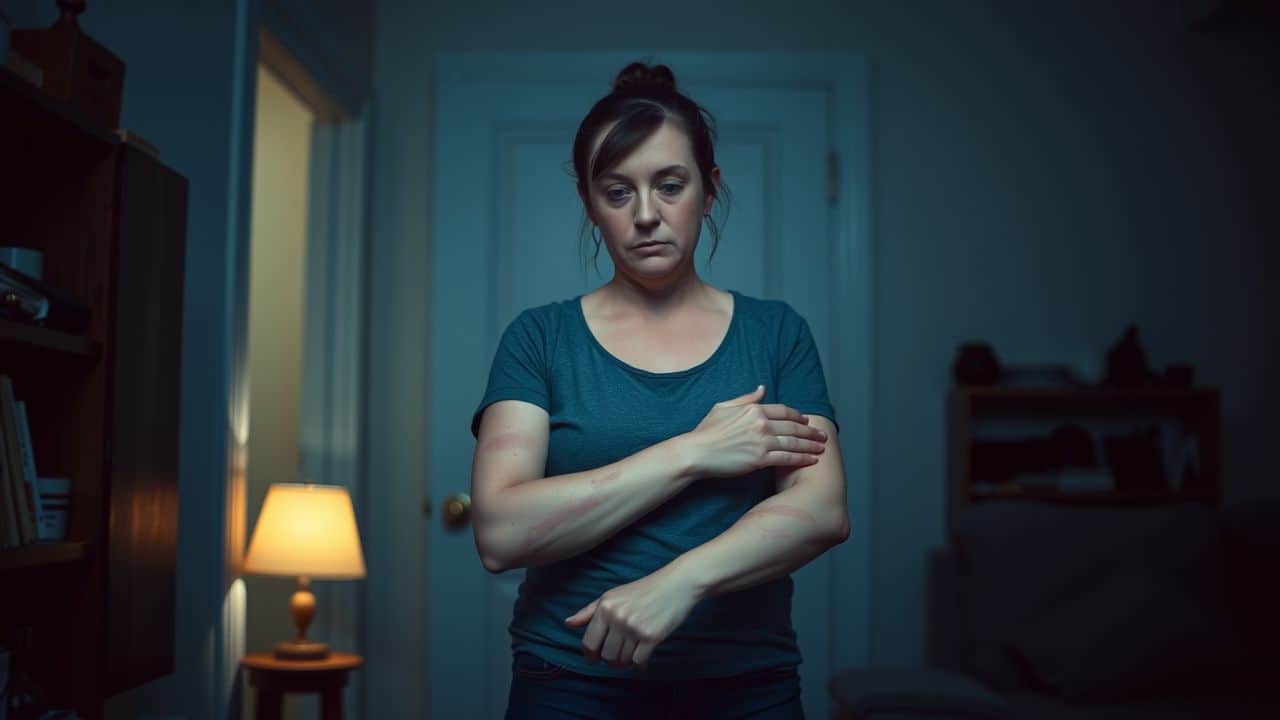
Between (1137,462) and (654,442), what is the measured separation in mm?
2755

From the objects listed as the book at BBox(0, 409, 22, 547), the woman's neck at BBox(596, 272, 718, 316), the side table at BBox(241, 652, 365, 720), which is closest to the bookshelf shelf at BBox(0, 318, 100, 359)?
the book at BBox(0, 409, 22, 547)

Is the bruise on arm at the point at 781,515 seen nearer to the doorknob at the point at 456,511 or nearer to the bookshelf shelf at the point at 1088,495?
the doorknob at the point at 456,511

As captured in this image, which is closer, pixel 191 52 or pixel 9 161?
pixel 9 161

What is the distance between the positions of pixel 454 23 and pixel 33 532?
8.04ft

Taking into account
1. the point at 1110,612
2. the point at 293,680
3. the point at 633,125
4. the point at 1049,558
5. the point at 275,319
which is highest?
the point at 275,319

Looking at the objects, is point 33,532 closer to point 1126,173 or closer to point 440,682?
point 440,682

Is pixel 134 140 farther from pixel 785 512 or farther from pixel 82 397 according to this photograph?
pixel 785 512

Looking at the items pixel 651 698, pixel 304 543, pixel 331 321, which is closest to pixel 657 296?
pixel 651 698

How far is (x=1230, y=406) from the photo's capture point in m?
3.65

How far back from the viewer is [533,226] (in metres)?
3.43

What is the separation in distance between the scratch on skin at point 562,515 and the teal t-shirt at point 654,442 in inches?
2.7

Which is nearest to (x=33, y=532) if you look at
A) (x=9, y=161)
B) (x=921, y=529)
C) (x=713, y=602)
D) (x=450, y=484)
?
(x=9, y=161)

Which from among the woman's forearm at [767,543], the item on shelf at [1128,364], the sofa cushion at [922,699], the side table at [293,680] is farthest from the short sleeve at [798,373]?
the item on shelf at [1128,364]

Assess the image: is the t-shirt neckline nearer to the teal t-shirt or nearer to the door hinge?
the teal t-shirt
